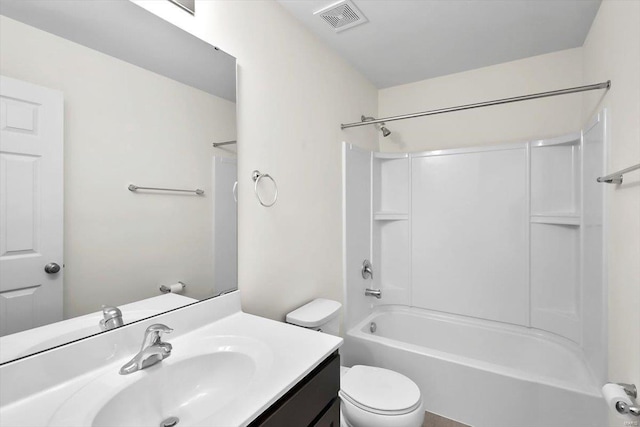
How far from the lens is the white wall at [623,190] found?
1.13m

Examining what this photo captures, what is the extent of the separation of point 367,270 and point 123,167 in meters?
2.00

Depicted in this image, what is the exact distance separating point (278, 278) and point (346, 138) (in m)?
1.23

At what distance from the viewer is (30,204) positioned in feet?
2.55

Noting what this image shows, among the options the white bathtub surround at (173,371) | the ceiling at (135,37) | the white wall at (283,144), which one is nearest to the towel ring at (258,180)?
the white wall at (283,144)

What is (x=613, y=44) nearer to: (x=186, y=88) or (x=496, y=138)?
(x=496, y=138)

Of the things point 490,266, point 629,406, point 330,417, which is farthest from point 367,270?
point 629,406

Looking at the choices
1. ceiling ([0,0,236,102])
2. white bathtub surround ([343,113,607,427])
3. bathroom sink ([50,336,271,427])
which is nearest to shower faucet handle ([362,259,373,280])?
white bathtub surround ([343,113,607,427])

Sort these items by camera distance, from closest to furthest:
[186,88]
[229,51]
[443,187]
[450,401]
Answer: [186,88] < [229,51] < [450,401] < [443,187]

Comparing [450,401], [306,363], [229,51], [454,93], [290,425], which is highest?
[454,93]

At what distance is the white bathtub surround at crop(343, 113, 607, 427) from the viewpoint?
5.51 feet

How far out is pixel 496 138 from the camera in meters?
2.40

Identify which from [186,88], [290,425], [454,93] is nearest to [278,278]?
[290,425]

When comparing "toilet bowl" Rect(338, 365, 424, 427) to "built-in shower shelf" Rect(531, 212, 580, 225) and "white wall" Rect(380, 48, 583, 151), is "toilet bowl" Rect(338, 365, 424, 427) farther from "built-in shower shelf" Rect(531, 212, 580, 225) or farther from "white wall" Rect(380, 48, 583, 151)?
"white wall" Rect(380, 48, 583, 151)

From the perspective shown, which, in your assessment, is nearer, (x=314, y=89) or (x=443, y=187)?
(x=314, y=89)
